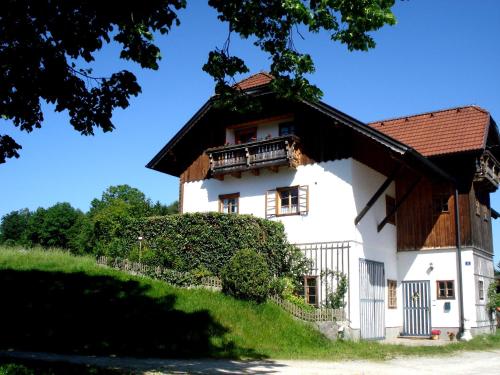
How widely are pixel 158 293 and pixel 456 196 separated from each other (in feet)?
40.1

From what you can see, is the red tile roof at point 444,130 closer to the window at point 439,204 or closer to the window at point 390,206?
the window at point 439,204

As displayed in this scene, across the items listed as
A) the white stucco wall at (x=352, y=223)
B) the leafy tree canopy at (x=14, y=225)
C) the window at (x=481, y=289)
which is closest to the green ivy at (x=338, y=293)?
the white stucco wall at (x=352, y=223)

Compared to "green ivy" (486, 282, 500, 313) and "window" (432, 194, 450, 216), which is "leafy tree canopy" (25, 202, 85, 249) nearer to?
"window" (432, 194, 450, 216)

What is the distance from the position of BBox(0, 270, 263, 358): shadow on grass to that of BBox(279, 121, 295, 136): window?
8.46m

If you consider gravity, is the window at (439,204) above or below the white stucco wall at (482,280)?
above

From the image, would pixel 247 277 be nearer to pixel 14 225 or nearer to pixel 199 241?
pixel 199 241

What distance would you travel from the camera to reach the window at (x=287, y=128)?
72.9ft

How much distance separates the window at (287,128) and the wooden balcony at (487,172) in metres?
7.06

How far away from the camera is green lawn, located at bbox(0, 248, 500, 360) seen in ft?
45.0

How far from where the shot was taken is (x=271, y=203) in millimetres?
22109

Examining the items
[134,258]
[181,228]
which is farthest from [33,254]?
[181,228]

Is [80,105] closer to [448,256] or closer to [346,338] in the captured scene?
[346,338]

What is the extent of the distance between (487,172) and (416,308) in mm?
5964

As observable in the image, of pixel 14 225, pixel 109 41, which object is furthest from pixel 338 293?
pixel 14 225
